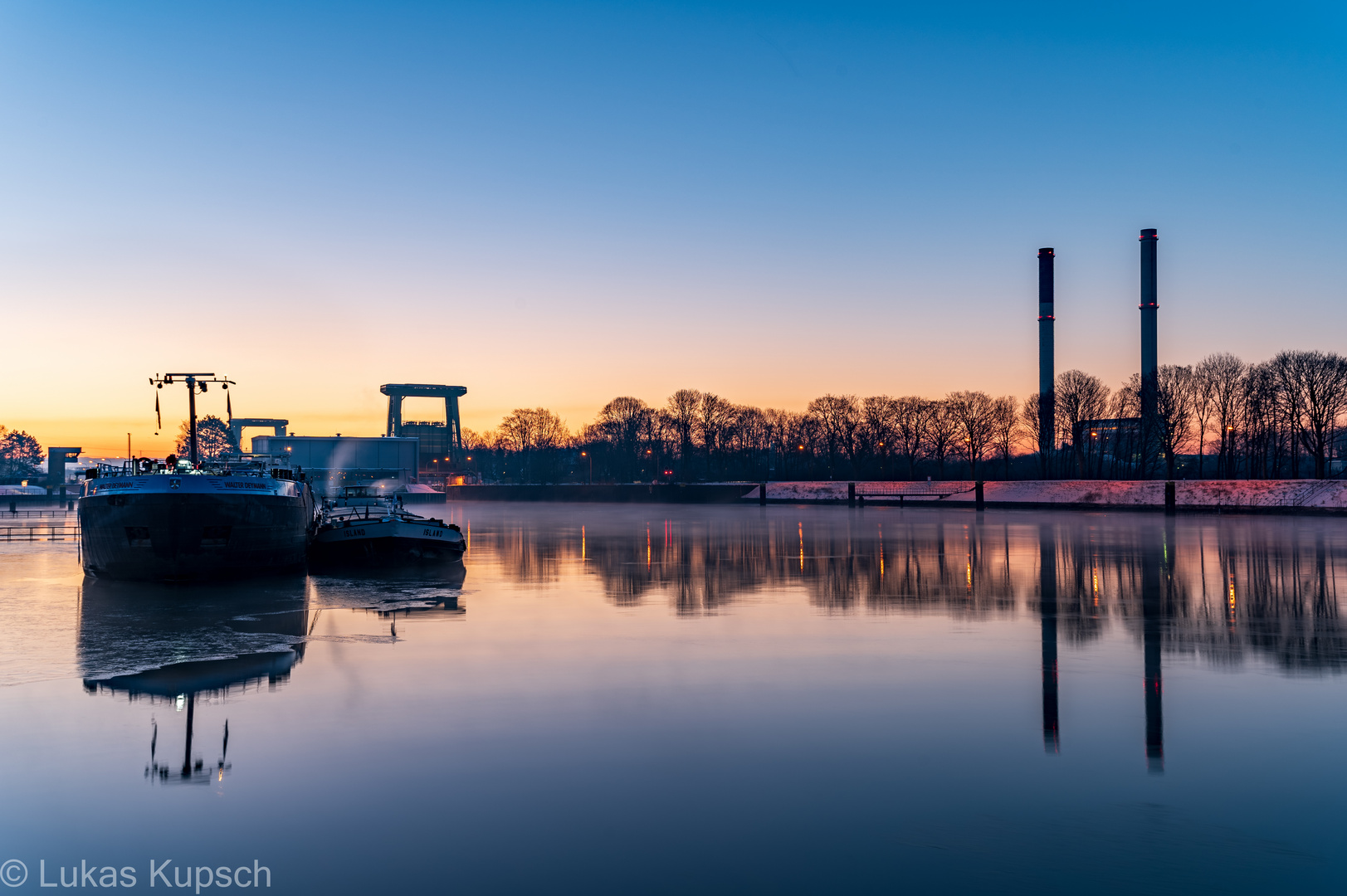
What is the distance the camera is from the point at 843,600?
87.7ft

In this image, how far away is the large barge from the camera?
104 ft

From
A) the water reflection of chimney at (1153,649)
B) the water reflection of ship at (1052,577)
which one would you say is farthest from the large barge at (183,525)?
the water reflection of chimney at (1153,649)

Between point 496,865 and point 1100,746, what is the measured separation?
24.3 ft

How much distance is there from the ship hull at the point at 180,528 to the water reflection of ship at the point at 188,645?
4.30 feet

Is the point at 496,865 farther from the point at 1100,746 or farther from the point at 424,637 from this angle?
the point at 424,637

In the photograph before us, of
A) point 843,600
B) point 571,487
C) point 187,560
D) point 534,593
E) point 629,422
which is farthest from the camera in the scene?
point 629,422

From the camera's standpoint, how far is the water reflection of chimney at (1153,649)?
11.9 meters

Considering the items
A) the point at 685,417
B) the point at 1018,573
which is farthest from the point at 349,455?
the point at 1018,573

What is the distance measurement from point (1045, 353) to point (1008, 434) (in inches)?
565

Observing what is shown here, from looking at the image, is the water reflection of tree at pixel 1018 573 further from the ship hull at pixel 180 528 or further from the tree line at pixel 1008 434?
the tree line at pixel 1008 434

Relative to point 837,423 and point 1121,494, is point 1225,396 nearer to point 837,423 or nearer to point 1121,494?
point 1121,494

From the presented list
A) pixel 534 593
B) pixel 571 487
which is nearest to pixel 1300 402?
pixel 571 487

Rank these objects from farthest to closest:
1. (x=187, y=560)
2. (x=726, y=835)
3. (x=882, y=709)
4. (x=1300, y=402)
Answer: (x=1300, y=402) → (x=187, y=560) → (x=882, y=709) → (x=726, y=835)

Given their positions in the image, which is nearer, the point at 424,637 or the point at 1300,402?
the point at 424,637
